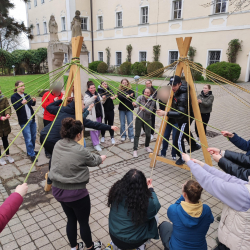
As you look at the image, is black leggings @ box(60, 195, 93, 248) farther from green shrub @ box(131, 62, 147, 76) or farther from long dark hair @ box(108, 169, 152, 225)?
green shrub @ box(131, 62, 147, 76)

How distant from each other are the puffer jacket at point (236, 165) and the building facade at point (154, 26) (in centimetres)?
1012

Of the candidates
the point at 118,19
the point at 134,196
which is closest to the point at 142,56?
A: the point at 118,19

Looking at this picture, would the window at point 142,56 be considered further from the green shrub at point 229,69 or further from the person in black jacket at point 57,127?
the person in black jacket at point 57,127

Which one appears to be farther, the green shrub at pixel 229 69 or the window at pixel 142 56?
the window at pixel 142 56

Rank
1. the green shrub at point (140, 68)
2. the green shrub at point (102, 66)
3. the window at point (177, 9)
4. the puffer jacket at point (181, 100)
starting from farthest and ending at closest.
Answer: the green shrub at point (102, 66)
the green shrub at point (140, 68)
the window at point (177, 9)
the puffer jacket at point (181, 100)

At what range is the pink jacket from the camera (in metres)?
1.72

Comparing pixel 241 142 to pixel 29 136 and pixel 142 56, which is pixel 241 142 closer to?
pixel 29 136

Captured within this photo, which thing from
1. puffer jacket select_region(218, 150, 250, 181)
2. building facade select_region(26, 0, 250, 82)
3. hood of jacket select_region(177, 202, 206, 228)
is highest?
building facade select_region(26, 0, 250, 82)

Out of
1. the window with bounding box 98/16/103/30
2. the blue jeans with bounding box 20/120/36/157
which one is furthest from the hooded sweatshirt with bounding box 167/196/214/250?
the window with bounding box 98/16/103/30

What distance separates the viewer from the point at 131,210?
7.26 feet

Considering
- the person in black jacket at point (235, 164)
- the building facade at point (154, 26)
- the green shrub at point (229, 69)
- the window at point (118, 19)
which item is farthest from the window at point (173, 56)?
the person in black jacket at point (235, 164)

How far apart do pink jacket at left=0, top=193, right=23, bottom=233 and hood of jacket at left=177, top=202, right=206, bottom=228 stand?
1488 mm

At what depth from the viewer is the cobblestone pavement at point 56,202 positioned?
3.04 meters

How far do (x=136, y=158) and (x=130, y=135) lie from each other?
1.21m
